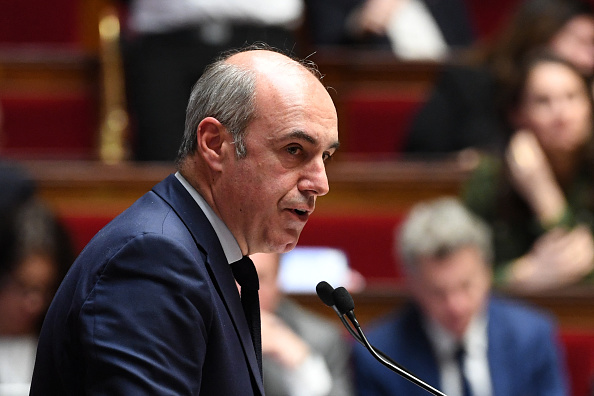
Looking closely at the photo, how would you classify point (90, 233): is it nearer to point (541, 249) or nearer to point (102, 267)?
point (541, 249)

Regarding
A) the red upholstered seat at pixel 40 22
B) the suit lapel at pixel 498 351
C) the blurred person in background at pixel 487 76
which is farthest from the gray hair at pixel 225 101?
the red upholstered seat at pixel 40 22

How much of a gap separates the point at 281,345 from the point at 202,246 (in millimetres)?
820

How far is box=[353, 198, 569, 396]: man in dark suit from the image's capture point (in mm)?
1401

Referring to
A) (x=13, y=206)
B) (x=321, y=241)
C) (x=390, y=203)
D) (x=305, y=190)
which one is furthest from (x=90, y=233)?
(x=305, y=190)

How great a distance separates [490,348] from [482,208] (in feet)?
1.10

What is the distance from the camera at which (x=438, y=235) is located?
4.71 feet

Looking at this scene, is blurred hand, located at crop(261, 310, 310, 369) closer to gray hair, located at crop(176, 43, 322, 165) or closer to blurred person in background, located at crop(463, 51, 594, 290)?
blurred person in background, located at crop(463, 51, 594, 290)

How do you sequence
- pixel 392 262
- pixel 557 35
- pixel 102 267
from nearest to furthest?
pixel 102 267, pixel 392 262, pixel 557 35

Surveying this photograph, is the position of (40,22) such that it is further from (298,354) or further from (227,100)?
(227,100)

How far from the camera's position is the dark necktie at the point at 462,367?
1.38 m

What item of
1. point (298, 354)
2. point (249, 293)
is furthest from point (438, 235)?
point (249, 293)

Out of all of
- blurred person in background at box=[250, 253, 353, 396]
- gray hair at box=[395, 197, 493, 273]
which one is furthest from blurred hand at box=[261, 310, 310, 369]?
gray hair at box=[395, 197, 493, 273]

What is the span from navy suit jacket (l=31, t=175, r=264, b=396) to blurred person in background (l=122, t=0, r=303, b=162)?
119 centimetres

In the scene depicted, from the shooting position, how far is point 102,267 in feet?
1.83
